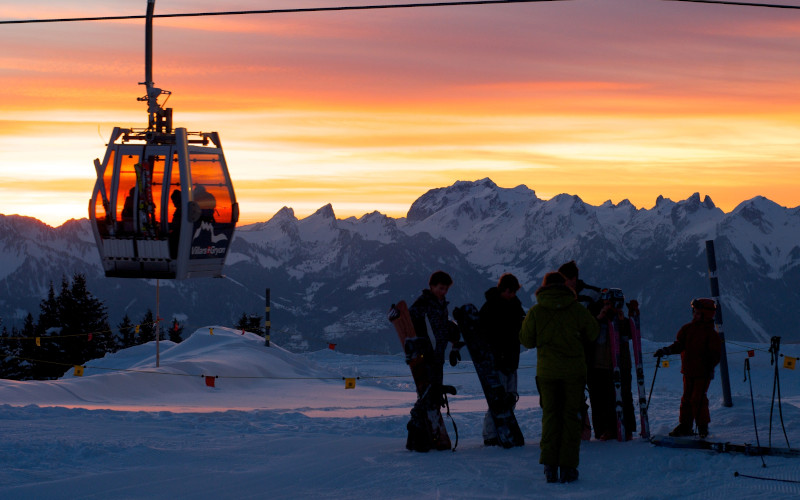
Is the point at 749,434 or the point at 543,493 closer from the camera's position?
the point at 543,493

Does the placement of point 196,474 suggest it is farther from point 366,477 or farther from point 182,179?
point 182,179

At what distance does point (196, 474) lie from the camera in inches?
433

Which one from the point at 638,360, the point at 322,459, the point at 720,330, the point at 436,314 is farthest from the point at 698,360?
the point at 720,330

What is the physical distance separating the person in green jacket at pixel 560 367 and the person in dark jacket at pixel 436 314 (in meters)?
1.50

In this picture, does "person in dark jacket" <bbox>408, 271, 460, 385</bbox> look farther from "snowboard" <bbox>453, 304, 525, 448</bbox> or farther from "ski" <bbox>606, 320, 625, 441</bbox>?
"ski" <bbox>606, 320, 625, 441</bbox>

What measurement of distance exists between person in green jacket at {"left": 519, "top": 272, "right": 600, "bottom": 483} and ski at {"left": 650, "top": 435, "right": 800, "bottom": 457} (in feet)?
6.02

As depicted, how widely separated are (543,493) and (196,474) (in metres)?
3.82

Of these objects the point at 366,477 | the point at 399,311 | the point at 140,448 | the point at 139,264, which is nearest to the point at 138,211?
the point at 139,264


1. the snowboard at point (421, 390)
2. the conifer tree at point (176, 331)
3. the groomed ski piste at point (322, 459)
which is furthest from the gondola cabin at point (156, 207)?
the conifer tree at point (176, 331)

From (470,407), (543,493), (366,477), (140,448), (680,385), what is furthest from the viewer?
(680,385)

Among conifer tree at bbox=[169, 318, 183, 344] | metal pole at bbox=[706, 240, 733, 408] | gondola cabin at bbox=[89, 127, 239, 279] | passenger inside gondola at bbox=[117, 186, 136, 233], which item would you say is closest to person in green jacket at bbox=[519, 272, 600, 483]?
metal pole at bbox=[706, 240, 733, 408]

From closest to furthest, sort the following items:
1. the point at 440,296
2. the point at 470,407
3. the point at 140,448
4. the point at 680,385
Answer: the point at 440,296 < the point at 140,448 < the point at 470,407 < the point at 680,385

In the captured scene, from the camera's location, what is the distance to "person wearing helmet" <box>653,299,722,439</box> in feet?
40.1

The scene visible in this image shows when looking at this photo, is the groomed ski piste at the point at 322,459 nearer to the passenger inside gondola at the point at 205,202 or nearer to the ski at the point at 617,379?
the ski at the point at 617,379
